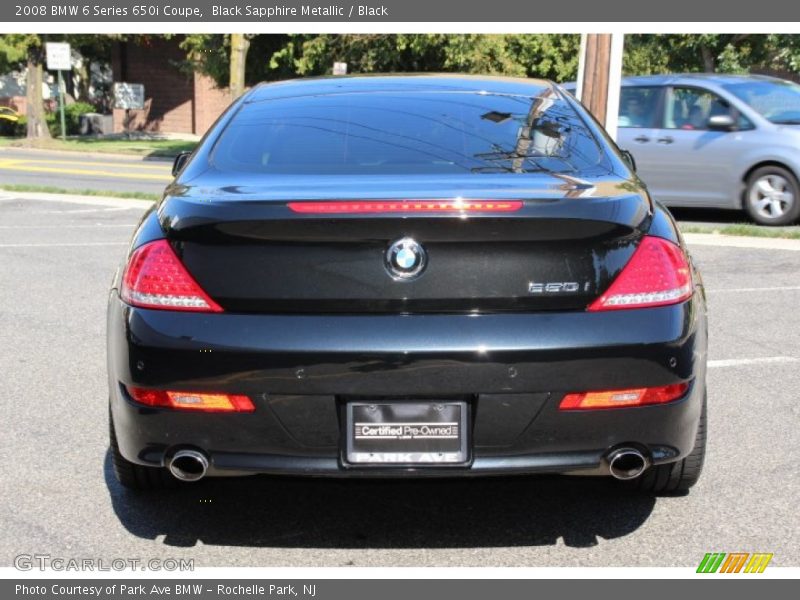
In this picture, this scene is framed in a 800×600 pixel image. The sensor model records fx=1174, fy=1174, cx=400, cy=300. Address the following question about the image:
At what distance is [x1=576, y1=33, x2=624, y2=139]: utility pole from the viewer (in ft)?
40.3

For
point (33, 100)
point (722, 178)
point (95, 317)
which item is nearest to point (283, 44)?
point (33, 100)

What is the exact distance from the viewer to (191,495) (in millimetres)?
4352

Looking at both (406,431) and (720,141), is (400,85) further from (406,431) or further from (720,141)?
(720,141)

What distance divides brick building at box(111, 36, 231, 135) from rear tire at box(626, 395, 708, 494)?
126ft

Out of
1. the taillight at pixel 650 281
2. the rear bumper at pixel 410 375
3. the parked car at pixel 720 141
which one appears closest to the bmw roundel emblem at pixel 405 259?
the rear bumper at pixel 410 375

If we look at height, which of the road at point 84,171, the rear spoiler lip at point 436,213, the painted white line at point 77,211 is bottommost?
the road at point 84,171

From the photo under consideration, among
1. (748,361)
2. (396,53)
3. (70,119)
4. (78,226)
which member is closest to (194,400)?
(748,361)

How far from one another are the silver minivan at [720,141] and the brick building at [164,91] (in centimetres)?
3008

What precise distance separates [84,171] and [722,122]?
15.8 metres

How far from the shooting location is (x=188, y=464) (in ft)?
11.8

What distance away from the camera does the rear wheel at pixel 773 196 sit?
39.8 ft

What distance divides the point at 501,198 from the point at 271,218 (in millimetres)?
690

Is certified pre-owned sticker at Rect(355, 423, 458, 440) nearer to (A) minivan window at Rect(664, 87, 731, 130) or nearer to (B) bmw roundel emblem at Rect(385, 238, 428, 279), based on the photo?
(B) bmw roundel emblem at Rect(385, 238, 428, 279)
